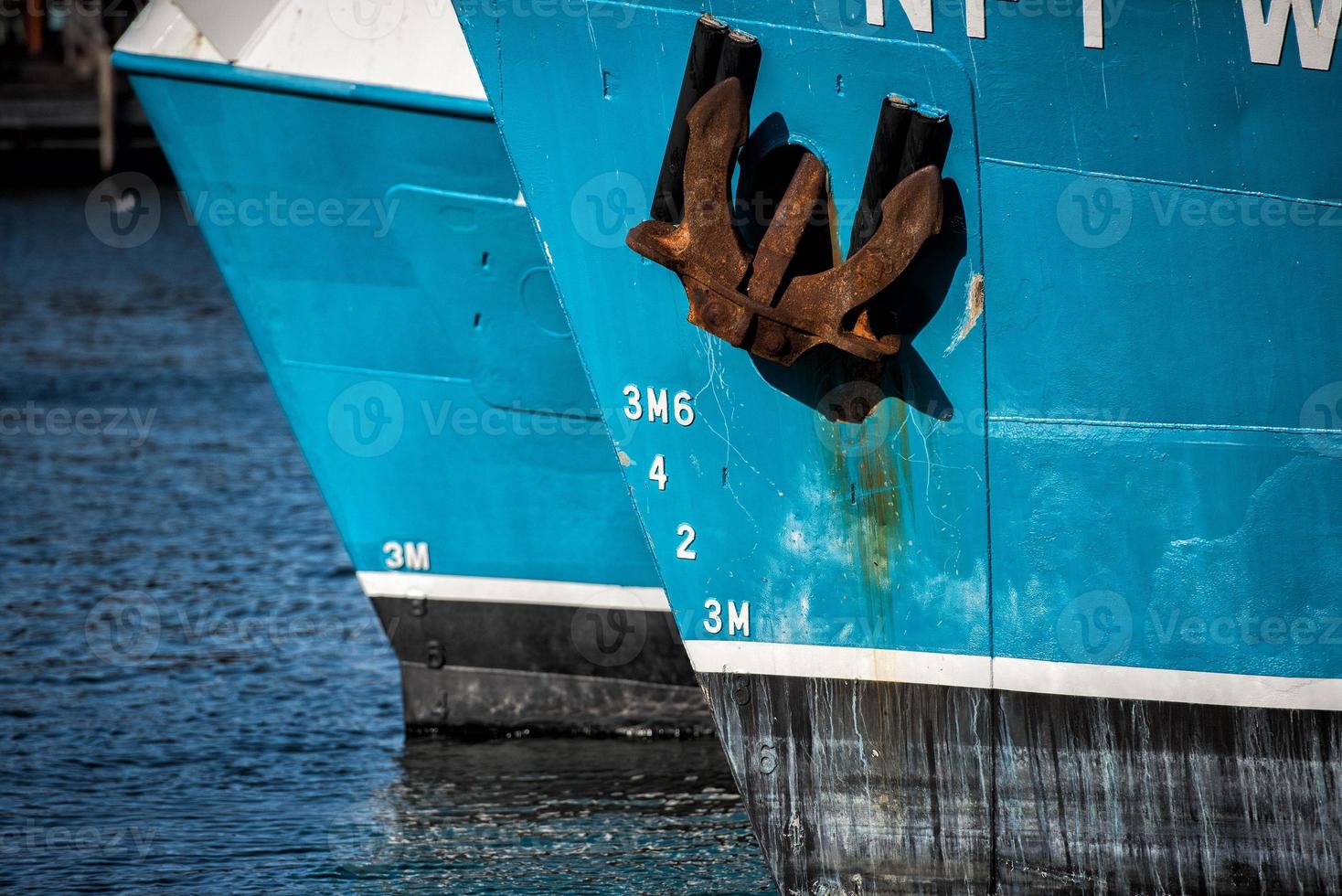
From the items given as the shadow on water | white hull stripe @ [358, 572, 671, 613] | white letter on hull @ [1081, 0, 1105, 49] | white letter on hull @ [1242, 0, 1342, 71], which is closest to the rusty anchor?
white letter on hull @ [1081, 0, 1105, 49]

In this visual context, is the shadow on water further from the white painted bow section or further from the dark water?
the white painted bow section

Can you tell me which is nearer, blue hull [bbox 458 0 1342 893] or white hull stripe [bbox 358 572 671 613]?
blue hull [bbox 458 0 1342 893]

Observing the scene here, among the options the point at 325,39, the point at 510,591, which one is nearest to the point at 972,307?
the point at 325,39

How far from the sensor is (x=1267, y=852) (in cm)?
483

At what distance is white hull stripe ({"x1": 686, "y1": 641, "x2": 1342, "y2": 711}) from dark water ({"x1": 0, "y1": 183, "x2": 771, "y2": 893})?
1.77 metres

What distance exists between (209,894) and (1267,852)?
3.91m

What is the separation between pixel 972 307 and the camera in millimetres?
4742

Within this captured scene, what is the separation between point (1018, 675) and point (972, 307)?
42.9 inches

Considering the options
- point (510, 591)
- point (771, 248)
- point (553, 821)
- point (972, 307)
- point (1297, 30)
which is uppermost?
point (1297, 30)

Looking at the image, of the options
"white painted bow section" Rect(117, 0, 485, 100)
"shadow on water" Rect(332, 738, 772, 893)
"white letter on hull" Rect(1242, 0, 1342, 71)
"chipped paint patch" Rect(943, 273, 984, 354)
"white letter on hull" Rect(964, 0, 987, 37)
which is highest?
"white painted bow section" Rect(117, 0, 485, 100)

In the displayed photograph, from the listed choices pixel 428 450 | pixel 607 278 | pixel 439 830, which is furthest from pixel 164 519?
pixel 607 278

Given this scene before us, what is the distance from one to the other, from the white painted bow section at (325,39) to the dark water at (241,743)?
3.21 meters

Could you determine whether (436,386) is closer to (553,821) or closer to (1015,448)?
(553,821)

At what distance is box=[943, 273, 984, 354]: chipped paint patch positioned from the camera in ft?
15.5
